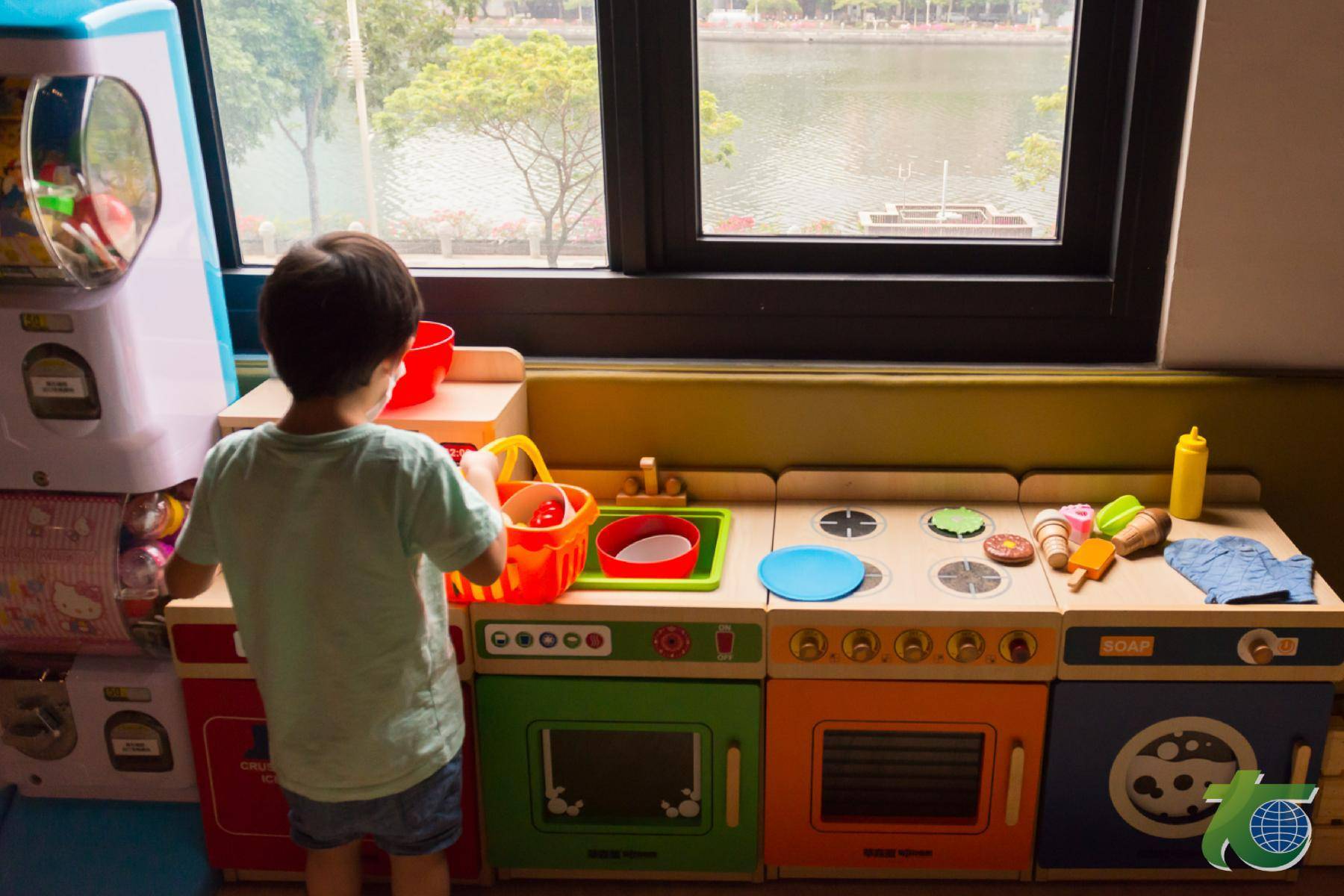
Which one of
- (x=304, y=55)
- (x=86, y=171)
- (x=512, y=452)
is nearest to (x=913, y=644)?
(x=512, y=452)

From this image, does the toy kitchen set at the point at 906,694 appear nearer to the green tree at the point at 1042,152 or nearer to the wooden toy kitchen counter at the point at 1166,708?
the wooden toy kitchen counter at the point at 1166,708

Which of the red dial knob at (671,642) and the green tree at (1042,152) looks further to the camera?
the green tree at (1042,152)

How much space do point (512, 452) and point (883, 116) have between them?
0.88 m

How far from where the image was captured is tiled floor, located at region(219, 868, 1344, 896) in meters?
2.00

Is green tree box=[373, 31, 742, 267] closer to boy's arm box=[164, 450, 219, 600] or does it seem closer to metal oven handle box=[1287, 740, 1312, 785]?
boy's arm box=[164, 450, 219, 600]

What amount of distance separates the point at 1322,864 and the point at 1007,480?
2.67ft

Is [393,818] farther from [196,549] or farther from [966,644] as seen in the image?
[966,644]

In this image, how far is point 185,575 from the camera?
4.99 feet

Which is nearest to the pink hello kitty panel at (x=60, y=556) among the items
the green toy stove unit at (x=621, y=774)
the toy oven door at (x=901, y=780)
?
the green toy stove unit at (x=621, y=774)

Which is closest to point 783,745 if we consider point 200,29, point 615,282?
point 615,282

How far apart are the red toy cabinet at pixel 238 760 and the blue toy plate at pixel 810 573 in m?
0.48

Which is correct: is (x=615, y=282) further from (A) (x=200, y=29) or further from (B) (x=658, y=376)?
(A) (x=200, y=29)

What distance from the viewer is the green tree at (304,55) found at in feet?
7.14

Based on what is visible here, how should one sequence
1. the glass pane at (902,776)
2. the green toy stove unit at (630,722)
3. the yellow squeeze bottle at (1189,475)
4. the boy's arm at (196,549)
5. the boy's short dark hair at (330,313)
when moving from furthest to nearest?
1. the yellow squeeze bottle at (1189,475)
2. the glass pane at (902,776)
3. the green toy stove unit at (630,722)
4. the boy's arm at (196,549)
5. the boy's short dark hair at (330,313)
